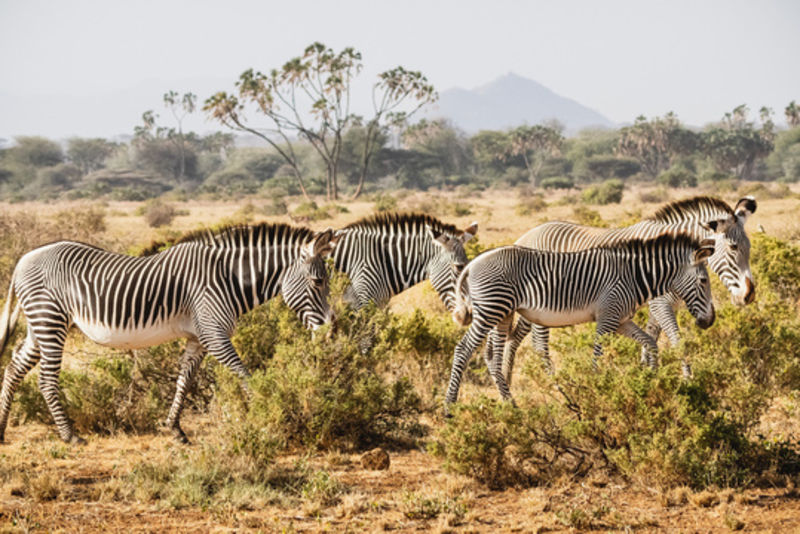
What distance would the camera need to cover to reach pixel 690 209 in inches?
372

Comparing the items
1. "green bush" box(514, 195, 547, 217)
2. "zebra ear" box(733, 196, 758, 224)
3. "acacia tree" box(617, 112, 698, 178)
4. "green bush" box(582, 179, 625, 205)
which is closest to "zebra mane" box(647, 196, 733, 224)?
"zebra ear" box(733, 196, 758, 224)

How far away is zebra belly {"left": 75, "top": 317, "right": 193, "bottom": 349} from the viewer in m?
7.05

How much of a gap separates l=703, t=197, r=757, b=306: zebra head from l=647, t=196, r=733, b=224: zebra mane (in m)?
0.50

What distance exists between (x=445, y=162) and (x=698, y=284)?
72.8 m

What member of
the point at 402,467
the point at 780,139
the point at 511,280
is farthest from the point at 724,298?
the point at 780,139

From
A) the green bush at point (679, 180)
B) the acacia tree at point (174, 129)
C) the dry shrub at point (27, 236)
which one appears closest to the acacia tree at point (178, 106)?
the acacia tree at point (174, 129)

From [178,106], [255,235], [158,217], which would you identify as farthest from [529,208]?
[178,106]

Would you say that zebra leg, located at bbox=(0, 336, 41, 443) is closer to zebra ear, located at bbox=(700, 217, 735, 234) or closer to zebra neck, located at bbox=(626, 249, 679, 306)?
zebra neck, located at bbox=(626, 249, 679, 306)

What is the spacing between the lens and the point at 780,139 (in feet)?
240

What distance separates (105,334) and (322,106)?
154 feet

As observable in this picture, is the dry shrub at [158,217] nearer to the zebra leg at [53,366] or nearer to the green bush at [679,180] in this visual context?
the zebra leg at [53,366]

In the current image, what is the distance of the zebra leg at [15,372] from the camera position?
741cm

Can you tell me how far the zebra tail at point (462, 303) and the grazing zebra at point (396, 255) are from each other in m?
0.91

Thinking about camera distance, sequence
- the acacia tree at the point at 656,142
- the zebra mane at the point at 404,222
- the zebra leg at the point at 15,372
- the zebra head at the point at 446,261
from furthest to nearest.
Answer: the acacia tree at the point at 656,142
the zebra mane at the point at 404,222
the zebra head at the point at 446,261
the zebra leg at the point at 15,372
